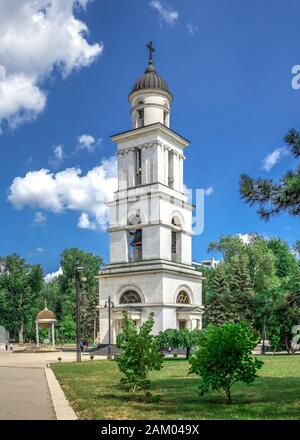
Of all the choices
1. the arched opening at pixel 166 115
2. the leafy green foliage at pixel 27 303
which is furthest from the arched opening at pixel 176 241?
the leafy green foliage at pixel 27 303

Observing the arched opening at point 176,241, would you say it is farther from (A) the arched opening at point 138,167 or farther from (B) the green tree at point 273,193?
(B) the green tree at point 273,193

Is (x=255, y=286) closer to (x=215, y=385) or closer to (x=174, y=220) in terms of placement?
(x=174, y=220)

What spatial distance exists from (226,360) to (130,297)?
28.6 m

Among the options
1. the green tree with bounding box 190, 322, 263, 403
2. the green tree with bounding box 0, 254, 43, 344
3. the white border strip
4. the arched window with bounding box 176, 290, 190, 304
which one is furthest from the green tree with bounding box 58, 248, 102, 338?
the green tree with bounding box 190, 322, 263, 403

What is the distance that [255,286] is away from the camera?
55.4 m

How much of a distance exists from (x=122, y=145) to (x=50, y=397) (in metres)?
32.0

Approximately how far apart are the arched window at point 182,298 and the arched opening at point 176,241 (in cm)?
282

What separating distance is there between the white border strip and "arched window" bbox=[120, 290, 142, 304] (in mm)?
22662

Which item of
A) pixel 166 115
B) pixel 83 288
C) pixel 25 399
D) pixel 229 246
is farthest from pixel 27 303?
pixel 25 399

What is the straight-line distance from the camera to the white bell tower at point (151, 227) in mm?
38094

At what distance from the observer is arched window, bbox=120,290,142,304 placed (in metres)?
38.7

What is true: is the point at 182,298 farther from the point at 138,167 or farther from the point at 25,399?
the point at 25,399

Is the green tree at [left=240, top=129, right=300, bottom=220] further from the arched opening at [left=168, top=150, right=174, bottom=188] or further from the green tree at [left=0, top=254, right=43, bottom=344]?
the green tree at [left=0, top=254, right=43, bottom=344]
